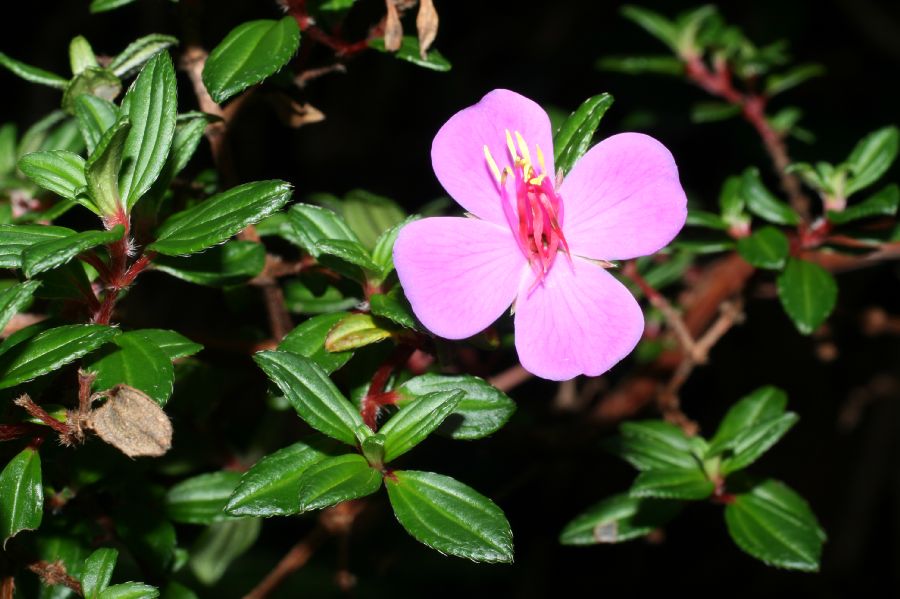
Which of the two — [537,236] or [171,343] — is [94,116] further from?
[537,236]

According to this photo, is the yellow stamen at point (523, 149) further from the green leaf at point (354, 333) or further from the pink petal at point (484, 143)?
the green leaf at point (354, 333)

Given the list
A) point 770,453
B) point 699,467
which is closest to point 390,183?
point 770,453

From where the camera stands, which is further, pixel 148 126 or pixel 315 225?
pixel 315 225

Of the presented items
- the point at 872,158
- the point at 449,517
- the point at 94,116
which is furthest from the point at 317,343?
the point at 872,158

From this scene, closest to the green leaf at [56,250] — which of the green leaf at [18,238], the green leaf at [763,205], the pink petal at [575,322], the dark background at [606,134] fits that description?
the green leaf at [18,238]

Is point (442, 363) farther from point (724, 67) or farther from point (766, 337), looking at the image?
point (766, 337)

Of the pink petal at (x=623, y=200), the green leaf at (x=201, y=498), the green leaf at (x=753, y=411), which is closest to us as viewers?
the pink petal at (x=623, y=200)
